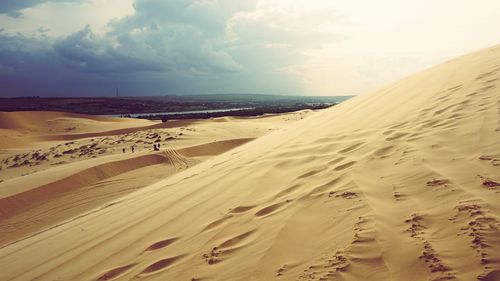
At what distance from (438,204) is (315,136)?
322cm

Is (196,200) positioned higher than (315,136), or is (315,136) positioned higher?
(315,136)

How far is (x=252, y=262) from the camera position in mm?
2305

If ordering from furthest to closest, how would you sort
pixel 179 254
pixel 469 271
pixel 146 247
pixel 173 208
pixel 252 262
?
pixel 173 208 < pixel 146 247 < pixel 179 254 < pixel 252 262 < pixel 469 271

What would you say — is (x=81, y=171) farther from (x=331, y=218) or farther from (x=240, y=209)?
(x=331, y=218)

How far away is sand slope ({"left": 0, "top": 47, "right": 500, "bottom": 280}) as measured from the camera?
203 centimetres

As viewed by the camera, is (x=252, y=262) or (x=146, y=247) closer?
(x=252, y=262)

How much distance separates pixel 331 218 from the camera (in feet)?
8.52

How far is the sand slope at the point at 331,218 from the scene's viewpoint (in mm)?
2029

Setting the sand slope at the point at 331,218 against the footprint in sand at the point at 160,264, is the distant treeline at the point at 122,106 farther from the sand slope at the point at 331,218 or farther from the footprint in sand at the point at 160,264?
the footprint in sand at the point at 160,264

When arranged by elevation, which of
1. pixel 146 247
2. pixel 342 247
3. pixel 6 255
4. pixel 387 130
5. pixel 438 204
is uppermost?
pixel 387 130

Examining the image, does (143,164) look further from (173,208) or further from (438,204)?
(438,204)

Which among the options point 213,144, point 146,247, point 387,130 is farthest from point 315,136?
point 213,144

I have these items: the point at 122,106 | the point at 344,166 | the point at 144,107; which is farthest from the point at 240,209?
the point at 122,106

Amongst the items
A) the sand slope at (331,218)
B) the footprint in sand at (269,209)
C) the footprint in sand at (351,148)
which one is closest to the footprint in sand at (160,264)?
the sand slope at (331,218)
